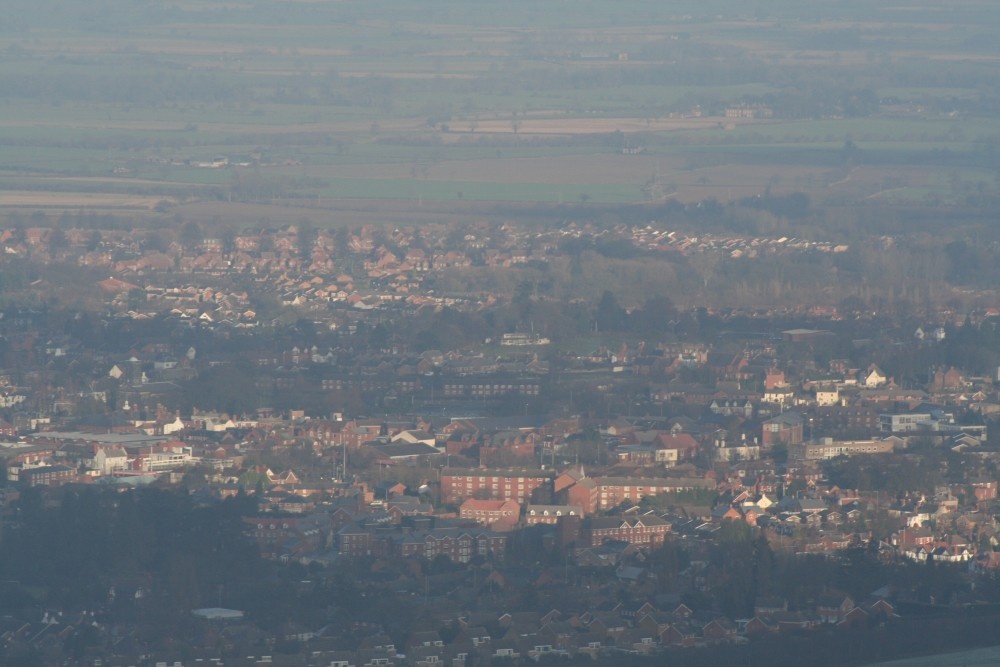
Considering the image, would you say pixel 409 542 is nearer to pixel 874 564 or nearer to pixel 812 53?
pixel 874 564

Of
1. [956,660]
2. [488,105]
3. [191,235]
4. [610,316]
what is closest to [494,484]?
[956,660]

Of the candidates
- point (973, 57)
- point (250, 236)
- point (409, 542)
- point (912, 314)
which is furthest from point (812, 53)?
point (409, 542)

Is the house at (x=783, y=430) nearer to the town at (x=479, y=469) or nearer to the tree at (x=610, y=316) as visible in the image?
the town at (x=479, y=469)

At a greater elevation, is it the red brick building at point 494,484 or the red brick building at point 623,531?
the red brick building at point 494,484

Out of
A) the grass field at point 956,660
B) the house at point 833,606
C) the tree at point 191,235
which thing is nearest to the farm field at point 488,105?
the tree at point 191,235

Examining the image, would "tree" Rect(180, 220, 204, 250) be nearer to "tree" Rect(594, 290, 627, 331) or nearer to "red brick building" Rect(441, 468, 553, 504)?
"tree" Rect(594, 290, 627, 331)

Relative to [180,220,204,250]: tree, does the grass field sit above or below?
below

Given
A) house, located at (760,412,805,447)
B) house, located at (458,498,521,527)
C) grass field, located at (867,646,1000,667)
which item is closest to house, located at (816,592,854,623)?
grass field, located at (867,646,1000,667)


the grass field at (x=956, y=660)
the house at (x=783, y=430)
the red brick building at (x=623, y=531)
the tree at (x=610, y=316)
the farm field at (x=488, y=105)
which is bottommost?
the grass field at (x=956, y=660)
